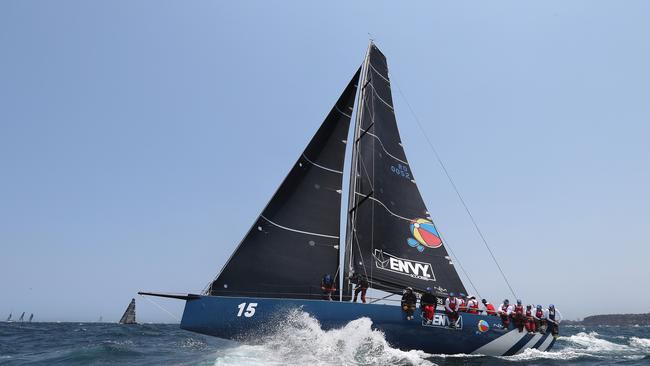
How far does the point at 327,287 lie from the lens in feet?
41.3

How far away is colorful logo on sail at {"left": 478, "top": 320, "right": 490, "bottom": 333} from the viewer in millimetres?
12953

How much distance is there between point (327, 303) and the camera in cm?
1120

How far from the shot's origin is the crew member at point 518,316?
13891 millimetres

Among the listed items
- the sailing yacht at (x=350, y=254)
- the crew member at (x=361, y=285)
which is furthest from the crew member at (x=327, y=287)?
the crew member at (x=361, y=285)

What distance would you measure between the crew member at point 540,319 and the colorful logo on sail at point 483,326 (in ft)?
8.44

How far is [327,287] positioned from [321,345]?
208cm

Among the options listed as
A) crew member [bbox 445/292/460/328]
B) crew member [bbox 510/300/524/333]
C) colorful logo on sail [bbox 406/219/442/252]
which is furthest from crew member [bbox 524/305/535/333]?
colorful logo on sail [bbox 406/219/442/252]

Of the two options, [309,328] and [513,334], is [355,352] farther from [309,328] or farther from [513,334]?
[513,334]

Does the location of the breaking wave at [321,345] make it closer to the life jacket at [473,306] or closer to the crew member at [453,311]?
the crew member at [453,311]

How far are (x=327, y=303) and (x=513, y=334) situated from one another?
6.86 meters

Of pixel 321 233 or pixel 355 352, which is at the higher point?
pixel 321 233

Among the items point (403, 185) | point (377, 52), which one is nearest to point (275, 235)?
point (403, 185)

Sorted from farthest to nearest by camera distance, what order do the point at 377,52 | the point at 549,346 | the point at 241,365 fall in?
the point at 377,52 < the point at 549,346 < the point at 241,365

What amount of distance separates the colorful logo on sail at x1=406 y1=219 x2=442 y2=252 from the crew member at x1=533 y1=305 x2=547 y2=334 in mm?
3966
